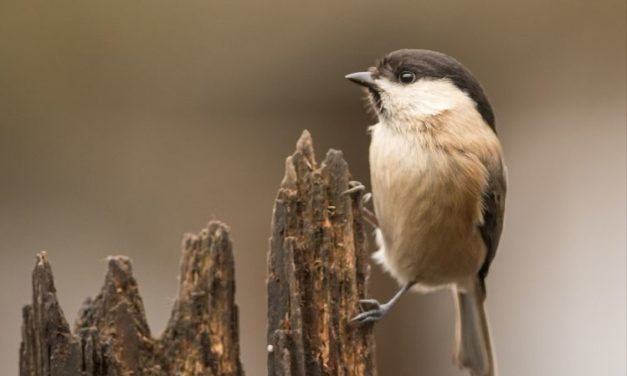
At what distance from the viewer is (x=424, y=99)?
2.45 metres

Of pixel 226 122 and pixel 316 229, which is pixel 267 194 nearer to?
pixel 226 122

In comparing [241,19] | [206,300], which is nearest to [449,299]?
[241,19]

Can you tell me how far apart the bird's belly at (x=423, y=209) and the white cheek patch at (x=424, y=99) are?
0.10m

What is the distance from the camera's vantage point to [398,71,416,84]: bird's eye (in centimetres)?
249

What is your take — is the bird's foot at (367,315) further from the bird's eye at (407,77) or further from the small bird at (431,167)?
the bird's eye at (407,77)

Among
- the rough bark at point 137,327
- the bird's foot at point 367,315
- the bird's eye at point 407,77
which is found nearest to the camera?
the rough bark at point 137,327

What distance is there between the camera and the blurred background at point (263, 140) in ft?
11.5

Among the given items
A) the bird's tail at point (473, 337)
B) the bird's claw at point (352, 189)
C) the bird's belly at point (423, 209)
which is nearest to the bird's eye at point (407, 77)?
the bird's belly at point (423, 209)

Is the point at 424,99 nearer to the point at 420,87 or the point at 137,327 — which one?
the point at 420,87

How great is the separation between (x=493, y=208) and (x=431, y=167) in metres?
0.26

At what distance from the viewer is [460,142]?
7.89 feet

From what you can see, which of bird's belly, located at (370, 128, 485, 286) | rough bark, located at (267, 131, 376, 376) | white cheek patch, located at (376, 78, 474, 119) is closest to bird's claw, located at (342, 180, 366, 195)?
rough bark, located at (267, 131, 376, 376)

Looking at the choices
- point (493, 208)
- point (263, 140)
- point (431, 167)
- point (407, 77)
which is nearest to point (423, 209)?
point (431, 167)

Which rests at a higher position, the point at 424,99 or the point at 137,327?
the point at 424,99
